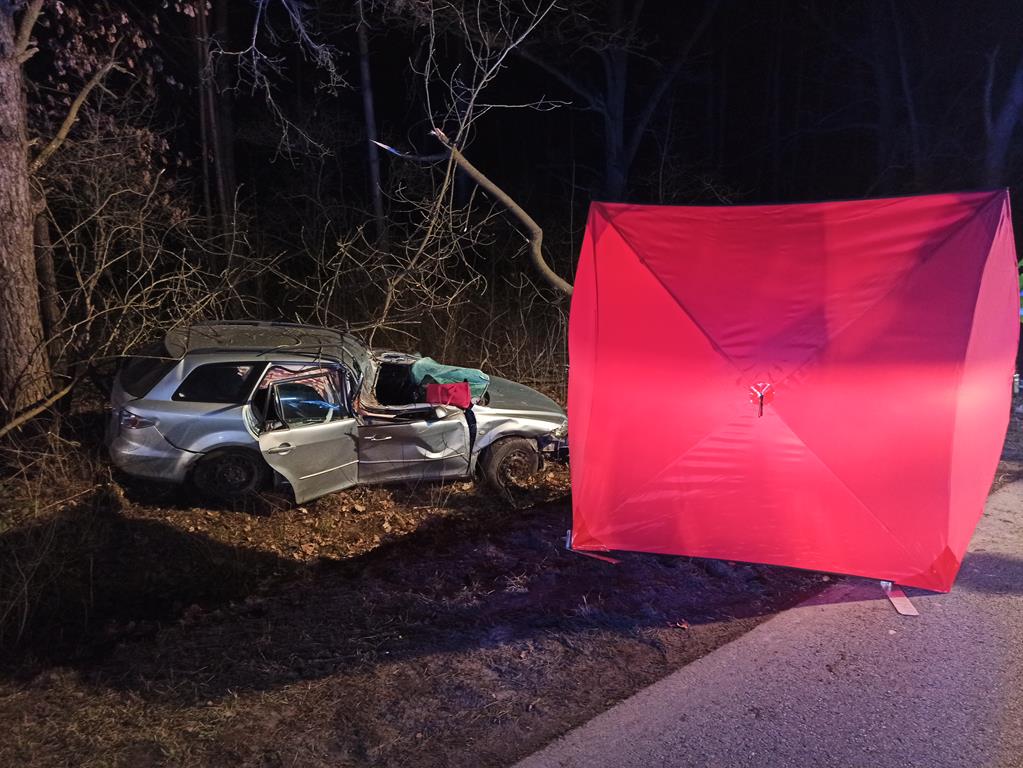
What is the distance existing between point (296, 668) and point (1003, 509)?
19.6ft

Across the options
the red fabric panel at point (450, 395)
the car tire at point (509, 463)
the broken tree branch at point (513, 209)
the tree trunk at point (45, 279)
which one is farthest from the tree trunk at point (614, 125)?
the tree trunk at point (45, 279)

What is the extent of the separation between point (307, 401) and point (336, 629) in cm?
253

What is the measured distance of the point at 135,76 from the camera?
937cm

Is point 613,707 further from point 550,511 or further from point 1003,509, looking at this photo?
point 1003,509

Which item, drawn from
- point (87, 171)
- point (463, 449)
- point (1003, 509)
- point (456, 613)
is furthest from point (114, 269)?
point (1003, 509)

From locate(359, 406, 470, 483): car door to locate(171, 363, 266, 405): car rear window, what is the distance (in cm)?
101

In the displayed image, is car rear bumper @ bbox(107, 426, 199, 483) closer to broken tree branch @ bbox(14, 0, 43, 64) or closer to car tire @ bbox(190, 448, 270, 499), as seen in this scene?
car tire @ bbox(190, 448, 270, 499)

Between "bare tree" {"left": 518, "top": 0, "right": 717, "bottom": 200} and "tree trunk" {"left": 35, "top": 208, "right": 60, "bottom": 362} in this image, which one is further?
"bare tree" {"left": 518, "top": 0, "right": 717, "bottom": 200}

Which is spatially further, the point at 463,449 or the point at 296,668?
the point at 463,449

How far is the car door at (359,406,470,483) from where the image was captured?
21.9 feet

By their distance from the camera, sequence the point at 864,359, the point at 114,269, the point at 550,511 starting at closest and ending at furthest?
the point at 864,359 < the point at 550,511 < the point at 114,269

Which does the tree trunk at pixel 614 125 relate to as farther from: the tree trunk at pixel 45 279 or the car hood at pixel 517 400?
the tree trunk at pixel 45 279

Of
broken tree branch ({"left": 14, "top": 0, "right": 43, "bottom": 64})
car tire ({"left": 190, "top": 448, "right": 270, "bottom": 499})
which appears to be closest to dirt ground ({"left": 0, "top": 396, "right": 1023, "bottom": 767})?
car tire ({"left": 190, "top": 448, "right": 270, "bottom": 499})

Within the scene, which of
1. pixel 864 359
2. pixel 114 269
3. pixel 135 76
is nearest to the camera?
pixel 864 359
